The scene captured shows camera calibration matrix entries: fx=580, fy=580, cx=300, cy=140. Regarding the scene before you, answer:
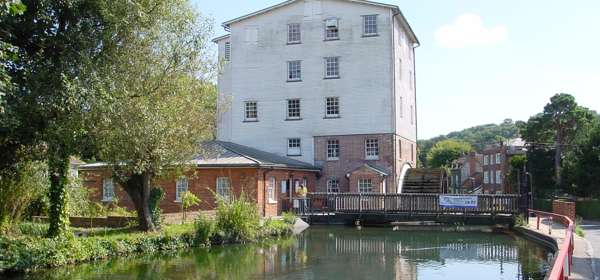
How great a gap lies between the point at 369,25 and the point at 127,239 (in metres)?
23.1

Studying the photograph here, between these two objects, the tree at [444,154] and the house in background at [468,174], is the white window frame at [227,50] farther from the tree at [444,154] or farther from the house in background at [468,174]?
the tree at [444,154]

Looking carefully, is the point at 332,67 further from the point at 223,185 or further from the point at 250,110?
the point at 223,185

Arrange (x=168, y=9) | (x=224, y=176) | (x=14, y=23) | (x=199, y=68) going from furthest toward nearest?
(x=224, y=176)
(x=199, y=68)
(x=168, y=9)
(x=14, y=23)

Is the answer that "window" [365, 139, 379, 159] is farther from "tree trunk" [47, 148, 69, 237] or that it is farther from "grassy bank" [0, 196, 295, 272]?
"tree trunk" [47, 148, 69, 237]

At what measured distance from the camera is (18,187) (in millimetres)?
17047

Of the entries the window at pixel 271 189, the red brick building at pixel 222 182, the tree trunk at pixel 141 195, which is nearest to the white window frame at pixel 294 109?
the red brick building at pixel 222 182

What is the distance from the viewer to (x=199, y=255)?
18375 mm

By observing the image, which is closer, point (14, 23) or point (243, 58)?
point (14, 23)

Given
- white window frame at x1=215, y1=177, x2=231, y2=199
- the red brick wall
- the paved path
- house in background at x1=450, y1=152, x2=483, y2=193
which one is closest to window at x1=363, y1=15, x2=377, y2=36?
the red brick wall

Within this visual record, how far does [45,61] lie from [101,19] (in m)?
1.86

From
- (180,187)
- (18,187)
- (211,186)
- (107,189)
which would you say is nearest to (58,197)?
(18,187)

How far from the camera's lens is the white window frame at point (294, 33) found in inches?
1489

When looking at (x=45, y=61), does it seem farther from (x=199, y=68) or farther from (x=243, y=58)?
(x=243, y=58)

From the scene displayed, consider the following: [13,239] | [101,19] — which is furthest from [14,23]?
[13,239]
